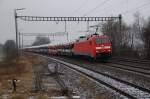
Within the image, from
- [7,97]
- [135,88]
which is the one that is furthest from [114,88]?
[7,97]

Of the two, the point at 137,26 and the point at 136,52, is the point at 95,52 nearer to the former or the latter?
the point at 136,52

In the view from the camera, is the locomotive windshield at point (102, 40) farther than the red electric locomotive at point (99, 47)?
Yes

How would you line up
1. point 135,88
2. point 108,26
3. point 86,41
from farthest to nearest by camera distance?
point 108,26
point 86,41
point 135,88

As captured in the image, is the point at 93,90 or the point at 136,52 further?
the point at 136,52

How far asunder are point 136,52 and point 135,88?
1219 inches

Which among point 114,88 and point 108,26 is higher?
point 108,26

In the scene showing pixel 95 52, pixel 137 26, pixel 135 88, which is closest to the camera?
pixel 135 88

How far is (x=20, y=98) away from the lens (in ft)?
39.8

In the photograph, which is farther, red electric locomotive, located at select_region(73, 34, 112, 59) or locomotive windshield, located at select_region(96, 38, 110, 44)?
locomotive windshield, located at select_region(96, 38, 110, 44)

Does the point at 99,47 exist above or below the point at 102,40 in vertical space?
below

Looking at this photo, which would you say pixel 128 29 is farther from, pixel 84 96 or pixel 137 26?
pixel 84 96

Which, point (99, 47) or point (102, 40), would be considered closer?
point (99, 47)

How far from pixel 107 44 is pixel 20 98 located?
82.6 ft

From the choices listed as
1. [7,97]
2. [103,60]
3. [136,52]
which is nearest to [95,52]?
[103,60]
